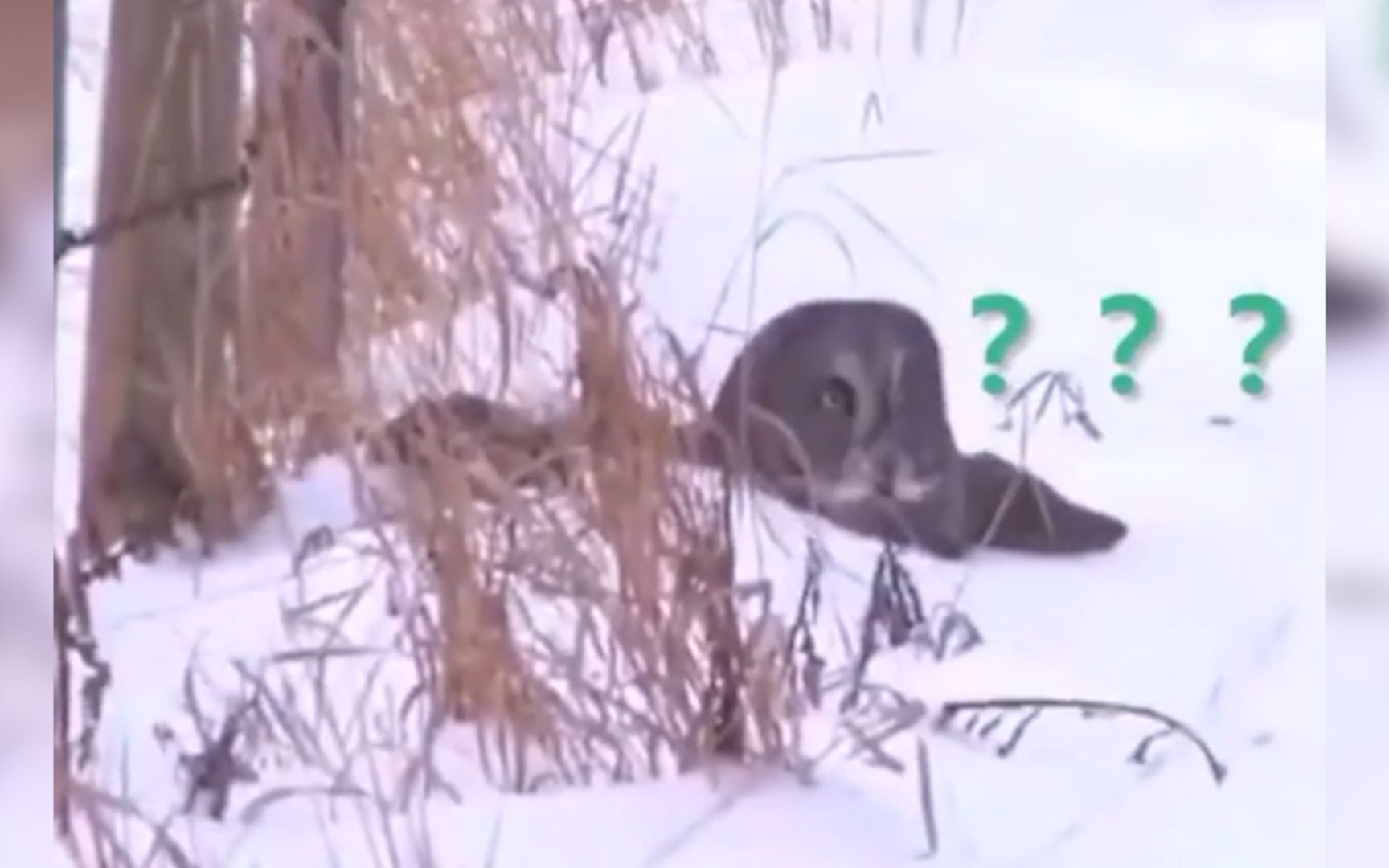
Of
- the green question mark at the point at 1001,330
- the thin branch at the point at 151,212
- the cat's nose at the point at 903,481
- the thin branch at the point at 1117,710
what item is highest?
the thin branch at the point at 151,212

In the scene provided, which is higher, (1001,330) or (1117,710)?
A: (1001,330)

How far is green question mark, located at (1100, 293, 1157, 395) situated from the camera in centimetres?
109

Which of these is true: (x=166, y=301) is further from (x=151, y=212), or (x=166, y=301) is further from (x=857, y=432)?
(x=857, y=432)

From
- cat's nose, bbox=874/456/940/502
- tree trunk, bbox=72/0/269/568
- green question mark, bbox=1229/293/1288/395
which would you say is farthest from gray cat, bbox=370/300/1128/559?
tree trunk, bbox=72/0/269/568

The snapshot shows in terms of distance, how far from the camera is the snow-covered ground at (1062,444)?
108cm

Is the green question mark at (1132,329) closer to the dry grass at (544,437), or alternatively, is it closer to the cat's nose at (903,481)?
the cat's nose at (903,481)

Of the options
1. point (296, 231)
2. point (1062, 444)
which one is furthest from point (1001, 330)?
point (296, 231)

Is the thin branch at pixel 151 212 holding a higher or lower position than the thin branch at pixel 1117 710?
higher

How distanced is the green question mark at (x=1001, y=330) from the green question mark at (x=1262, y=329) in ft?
0.36

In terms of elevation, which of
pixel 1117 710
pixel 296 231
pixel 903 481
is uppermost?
pixel 296 231

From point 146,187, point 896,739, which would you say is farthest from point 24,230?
point 896,739

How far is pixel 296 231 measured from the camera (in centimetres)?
113

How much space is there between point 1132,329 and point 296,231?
0.45 meters

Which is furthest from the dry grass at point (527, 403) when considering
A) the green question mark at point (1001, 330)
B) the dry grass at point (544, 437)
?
the green question mark at point (1001, 330)
